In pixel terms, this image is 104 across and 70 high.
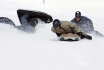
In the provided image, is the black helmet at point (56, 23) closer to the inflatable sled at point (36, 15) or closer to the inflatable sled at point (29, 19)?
Result: the inflatable sled at point (29, 19)

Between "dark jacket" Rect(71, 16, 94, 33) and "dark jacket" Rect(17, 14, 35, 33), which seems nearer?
"dark jacket" Rect(71, 16, 94, 33)

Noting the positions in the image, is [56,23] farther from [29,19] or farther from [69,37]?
[29,19]

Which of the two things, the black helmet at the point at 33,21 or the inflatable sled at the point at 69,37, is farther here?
the black helmet at the point at 33,21

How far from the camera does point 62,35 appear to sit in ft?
23.8

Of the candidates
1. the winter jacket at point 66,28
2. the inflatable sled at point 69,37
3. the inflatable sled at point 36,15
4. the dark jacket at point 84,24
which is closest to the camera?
the inflatable sled at point 69,37

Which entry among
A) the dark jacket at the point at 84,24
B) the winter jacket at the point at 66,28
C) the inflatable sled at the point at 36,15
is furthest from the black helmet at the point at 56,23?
the inflatable sled at the point at 36,15

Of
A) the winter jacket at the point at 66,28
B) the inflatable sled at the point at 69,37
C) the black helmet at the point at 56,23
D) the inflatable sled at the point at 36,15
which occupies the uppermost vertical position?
the inflatable sled at the point at 36,15

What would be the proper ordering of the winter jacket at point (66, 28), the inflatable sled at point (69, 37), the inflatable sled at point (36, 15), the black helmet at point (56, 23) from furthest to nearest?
the inflatable sled at point (36, 15) < the winter jacket at point (66, 28) < the inflatable sled at point (69, 37) < the black helmet at point (56, 23)

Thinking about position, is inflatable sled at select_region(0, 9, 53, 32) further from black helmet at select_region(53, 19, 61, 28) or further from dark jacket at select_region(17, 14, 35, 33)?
black helmet at select_region(53, 19, 61, 28)

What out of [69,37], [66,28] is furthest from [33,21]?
[69,37]

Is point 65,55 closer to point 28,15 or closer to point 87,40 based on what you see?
point 87,40

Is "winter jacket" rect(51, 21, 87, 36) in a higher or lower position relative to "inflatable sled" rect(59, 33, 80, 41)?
higher

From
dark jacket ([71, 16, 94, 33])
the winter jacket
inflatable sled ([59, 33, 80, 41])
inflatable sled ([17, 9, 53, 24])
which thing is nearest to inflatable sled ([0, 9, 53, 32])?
inflatable sled ([17, 9, 53, 24])

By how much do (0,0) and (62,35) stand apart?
16412mm
